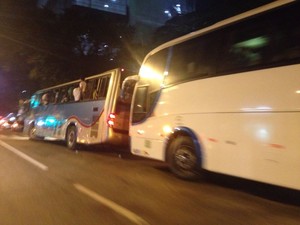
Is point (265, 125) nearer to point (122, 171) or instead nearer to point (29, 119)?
point (122, 171)

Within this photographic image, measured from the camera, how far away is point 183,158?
28.6 ft

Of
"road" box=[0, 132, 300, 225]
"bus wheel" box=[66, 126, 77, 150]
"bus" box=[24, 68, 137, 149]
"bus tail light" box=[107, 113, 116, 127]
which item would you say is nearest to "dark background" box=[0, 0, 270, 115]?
"bus" box=[24, 68, 137, 149]

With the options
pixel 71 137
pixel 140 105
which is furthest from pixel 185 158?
pixel 71 137

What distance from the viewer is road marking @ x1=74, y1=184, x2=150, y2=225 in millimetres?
5480

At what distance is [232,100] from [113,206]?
9.14 ft

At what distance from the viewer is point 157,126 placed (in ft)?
31.3

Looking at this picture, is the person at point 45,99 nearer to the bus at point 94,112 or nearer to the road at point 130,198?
the bus at point 94,112

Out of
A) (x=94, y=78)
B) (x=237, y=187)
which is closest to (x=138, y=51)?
(x=94, y=78)

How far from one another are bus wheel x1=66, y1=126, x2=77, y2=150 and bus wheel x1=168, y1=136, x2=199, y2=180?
692 cm

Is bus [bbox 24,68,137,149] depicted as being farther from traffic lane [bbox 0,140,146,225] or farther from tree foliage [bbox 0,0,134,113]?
tree foliage [bbox 0,0,134,113]

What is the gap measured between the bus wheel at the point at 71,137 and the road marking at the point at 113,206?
7.45m

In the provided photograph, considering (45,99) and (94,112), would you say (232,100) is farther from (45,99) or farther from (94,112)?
(45,99)

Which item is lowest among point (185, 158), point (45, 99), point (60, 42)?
point (185, 158)

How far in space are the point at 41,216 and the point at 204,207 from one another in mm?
2348
